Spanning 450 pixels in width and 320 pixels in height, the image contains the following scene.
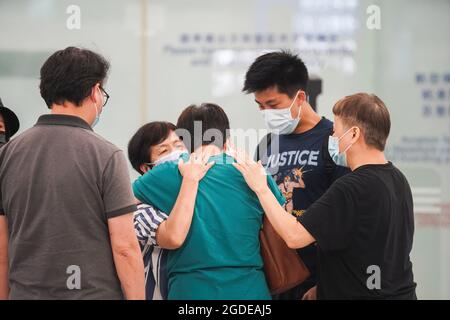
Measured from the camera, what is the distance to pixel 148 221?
1.96 meters

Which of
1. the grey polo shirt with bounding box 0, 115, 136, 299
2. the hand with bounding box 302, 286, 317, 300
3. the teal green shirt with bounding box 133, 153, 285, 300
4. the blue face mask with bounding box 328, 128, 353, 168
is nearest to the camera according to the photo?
the grey polo shirt with bounding box 0, 115, 136, 299

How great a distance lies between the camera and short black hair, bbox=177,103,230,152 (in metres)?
2.01

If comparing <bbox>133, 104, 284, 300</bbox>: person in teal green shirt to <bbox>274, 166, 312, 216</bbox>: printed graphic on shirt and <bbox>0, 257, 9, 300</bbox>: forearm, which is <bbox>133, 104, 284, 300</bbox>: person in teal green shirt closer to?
<bbox>274, 166, 312, 216</bbox>: printed graphic on shirt

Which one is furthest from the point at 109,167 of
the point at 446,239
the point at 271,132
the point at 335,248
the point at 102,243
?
the point at 446,239

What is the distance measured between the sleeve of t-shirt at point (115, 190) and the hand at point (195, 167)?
254 mm

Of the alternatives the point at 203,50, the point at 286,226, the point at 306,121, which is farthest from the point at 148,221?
the point at 203,50

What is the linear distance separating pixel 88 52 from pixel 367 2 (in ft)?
7.82

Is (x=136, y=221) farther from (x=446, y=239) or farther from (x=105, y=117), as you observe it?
(x=446, y=239)

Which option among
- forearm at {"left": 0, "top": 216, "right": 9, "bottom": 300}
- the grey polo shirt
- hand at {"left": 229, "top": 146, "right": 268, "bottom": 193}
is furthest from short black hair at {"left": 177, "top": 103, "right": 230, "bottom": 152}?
forearm at {"left": 0, "top": 216, "right": 9, "bottom": 300}

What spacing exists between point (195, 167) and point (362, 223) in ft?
1.79

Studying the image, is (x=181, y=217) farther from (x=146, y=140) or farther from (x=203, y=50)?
(x=203, y=50)

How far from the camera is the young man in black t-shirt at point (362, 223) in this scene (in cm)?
187

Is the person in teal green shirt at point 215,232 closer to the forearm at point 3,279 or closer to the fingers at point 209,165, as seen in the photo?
the fingers at point 209,165

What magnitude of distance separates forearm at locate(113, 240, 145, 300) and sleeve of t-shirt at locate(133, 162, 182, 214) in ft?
0.88
